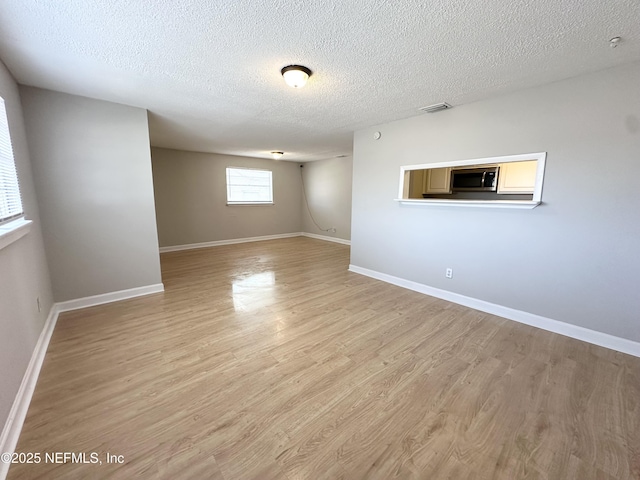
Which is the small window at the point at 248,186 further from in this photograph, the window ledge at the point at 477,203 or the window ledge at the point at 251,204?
the window ledge at the point at 477,203

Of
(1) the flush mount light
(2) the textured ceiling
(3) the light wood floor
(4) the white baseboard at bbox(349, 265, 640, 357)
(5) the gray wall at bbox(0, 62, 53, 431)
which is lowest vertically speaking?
(3) the light wood floor

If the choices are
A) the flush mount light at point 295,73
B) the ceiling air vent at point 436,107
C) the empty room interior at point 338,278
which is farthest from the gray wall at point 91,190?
the ceiling air vent at point 436,107

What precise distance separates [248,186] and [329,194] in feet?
7.36

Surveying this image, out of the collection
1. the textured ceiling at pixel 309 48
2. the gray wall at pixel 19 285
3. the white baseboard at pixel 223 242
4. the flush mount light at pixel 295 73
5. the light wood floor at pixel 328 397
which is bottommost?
the light wood floor at pixel 328 397

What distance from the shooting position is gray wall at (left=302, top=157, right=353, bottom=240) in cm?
682

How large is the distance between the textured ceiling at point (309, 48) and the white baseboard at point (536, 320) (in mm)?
2272

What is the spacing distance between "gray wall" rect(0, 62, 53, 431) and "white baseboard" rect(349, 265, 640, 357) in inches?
149

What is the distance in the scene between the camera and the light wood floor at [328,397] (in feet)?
4.25

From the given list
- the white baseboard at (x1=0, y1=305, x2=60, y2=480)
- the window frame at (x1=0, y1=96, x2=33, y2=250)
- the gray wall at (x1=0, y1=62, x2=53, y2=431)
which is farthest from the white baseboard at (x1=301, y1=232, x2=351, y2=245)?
the window frame at (x1=0, y1=96, x2=33, y2=250)

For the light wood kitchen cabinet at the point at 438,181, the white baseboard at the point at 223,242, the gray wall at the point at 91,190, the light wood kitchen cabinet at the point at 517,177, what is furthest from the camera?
the white baseboard at the point at 223,242

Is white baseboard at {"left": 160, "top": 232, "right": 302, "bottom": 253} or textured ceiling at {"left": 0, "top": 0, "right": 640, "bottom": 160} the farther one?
white baseboard at {"left": 160, "top": 232, "right": 302, "bottom": 253}

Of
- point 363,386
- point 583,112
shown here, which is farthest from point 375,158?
point 363,386

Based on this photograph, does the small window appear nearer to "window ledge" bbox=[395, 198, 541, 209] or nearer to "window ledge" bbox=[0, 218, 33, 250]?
"window ledge" bbox=[395, 198, 541, 209]

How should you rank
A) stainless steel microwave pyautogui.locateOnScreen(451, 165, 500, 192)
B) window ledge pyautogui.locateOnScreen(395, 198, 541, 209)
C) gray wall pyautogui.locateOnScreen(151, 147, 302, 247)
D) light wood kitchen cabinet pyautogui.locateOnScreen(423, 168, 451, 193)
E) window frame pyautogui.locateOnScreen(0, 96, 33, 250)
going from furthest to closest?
gray wall pyautogui.locateOnScreen(151, 147, 302, 247) < light wood kitchen cabinet pyautogui.locateOnScreen(423, 168, 451, 193) < stainless steel microwave pyautogui.locateOnScreen(451, 165, 500, 192) < window ledge pyautogui.locateOnScreen(395, 198, 541, 209) < window frame pyautogui.locateOnScreen(0, 96, 33, 250)
